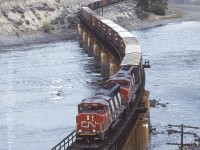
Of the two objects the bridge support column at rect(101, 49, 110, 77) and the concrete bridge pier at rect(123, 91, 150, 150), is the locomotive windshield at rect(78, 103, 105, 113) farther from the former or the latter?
the bridge support column at rect(101, 49, 110, 77)

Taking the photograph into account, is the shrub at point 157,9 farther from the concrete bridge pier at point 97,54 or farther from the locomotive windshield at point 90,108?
the locomotive windshield at point 90,108

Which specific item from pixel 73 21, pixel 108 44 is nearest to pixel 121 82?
pixel 108 44

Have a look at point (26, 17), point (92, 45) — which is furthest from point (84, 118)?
point (26, 17)

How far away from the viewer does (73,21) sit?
145 metres

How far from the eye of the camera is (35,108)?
208ft

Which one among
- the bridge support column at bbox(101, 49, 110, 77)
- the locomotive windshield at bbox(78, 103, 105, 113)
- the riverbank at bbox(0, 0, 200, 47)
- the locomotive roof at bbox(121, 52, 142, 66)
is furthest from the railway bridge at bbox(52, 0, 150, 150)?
the riverbank at bbox(0, 0, 200, 47)

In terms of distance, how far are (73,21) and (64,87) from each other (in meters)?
71.5

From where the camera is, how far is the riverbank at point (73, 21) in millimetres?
128375

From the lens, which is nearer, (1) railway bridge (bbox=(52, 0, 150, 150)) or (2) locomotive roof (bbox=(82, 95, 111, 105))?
(1) railway bridge (bbox=(52, 0, 150, 150))

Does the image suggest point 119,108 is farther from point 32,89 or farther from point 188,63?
point 188,63

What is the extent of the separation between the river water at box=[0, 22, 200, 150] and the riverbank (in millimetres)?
8108

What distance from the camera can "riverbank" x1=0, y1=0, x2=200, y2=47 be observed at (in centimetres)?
12838

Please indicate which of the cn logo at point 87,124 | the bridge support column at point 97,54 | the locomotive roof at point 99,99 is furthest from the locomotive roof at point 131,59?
the bridge support column at point 97,54

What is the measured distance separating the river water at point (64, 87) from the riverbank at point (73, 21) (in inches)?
319
